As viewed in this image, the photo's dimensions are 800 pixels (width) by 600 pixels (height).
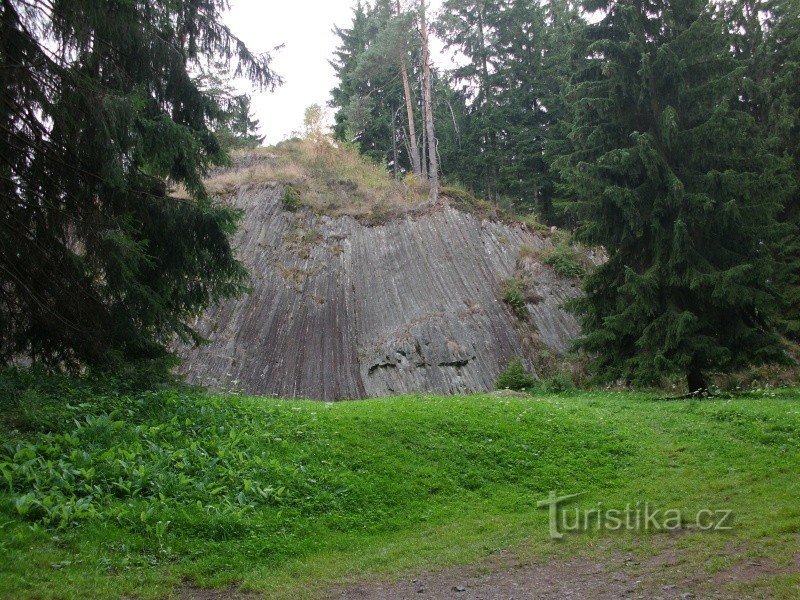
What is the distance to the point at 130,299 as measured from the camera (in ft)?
32.5

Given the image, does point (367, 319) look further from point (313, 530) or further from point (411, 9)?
point (411, 9)

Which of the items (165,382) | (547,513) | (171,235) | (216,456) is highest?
(171,235)

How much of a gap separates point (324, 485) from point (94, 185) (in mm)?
6229

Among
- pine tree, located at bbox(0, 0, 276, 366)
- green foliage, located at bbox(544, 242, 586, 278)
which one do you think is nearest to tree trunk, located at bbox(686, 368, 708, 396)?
green foliage, located at bbox(544, 242, 586, 278)

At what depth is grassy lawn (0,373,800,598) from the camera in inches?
240

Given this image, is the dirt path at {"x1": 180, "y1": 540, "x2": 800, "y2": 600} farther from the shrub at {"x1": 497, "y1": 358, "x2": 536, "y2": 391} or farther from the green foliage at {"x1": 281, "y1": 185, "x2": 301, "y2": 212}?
the green foliage at {"x1": 281, "y1": 185, "x2": 301, "y2": 212}

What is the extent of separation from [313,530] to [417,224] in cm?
2056

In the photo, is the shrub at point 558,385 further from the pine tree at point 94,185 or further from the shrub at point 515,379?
the pine tree at point 94,185

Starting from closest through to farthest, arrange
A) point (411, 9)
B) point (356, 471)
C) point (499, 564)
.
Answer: point (499, 564)
point (356, 471)
point (411, 9)

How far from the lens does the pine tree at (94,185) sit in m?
8.85

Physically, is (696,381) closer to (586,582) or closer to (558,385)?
(558,385)

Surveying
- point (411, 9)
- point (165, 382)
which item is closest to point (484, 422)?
point (165, 382)

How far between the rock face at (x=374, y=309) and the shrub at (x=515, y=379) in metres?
0.84

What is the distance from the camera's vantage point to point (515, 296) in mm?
23359
